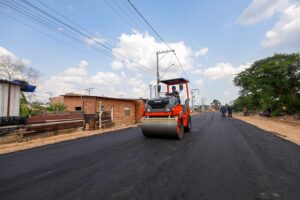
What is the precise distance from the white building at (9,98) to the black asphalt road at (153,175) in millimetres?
6220

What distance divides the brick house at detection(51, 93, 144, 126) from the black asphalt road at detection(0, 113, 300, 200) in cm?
1494

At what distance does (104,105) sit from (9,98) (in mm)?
11773

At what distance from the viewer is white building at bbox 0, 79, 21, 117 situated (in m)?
11.7

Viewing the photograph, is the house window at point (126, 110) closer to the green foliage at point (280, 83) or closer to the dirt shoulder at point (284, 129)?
the dirt shoulder at point (284, 129)

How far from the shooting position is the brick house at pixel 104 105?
75.1 ft

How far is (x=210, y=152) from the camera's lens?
6965mm

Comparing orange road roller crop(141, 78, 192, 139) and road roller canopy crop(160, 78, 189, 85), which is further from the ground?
road roller canopy crop(160, 78, 189, 85)

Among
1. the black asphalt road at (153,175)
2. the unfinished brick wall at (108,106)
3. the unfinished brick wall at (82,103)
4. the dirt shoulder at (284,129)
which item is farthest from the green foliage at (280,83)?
the black asphalt road at (153,175)

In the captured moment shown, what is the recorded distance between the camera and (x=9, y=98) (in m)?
12.1

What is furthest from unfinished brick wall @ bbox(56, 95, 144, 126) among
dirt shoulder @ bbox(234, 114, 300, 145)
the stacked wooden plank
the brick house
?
dirt shoulder @ bbox(234, 114, 300, 145)

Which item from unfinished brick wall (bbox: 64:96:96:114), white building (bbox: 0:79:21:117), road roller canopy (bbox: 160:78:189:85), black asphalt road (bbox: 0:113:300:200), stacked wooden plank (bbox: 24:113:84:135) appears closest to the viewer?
black asphalt road (bbox: 0:113:300:200)

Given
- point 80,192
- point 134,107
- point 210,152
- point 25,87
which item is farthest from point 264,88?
point 80,192

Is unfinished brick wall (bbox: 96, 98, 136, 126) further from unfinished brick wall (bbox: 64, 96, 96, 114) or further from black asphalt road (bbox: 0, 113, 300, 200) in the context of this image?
black asphalt road (bbox: 0, 113, 300, 200)

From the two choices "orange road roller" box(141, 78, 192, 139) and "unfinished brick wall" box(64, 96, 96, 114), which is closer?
"orange road roller" box(141, 78, 192, 139)
